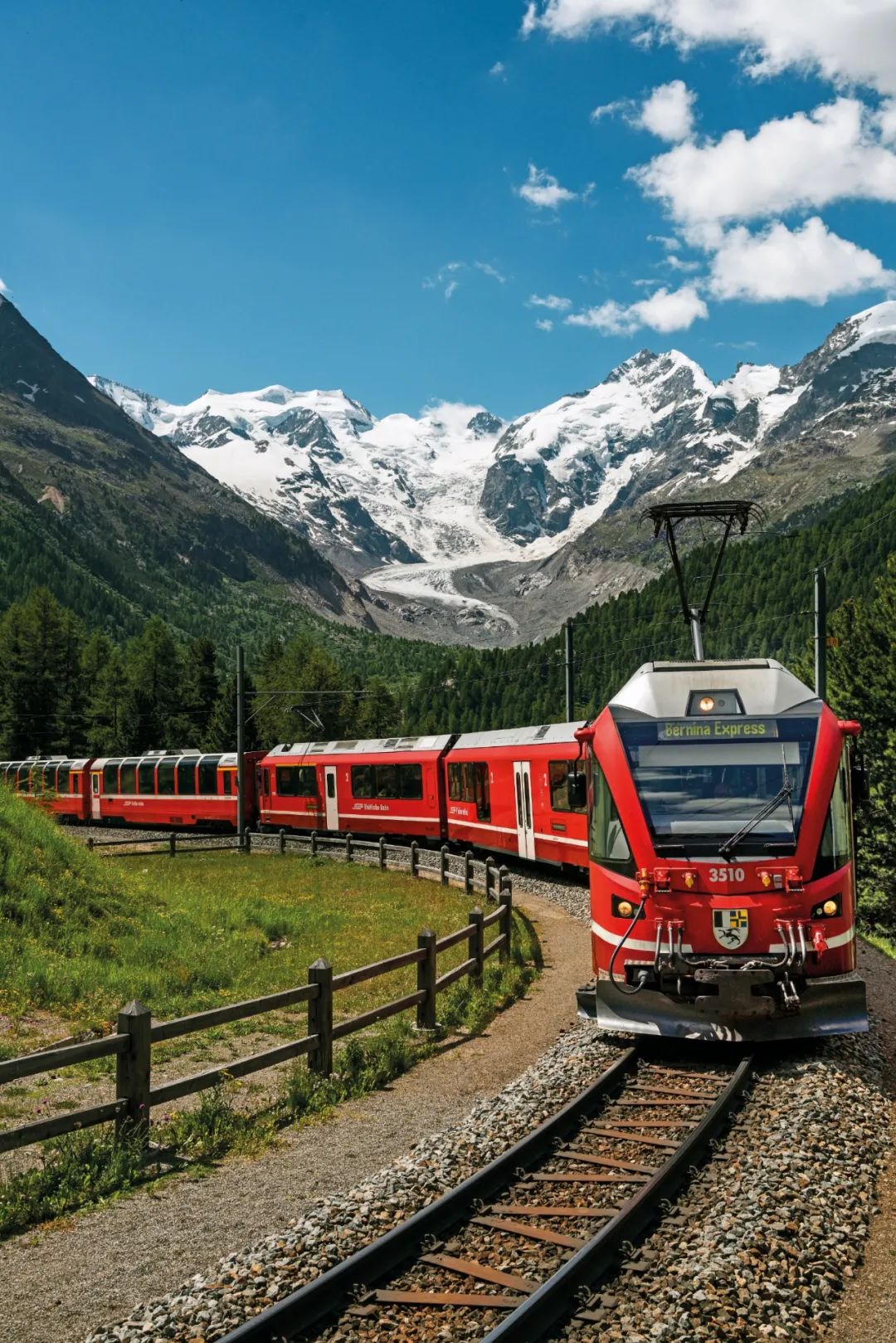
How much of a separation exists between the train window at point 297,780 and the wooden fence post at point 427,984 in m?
30.1

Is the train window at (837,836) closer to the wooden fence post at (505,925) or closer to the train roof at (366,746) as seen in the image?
the wooden fence post at (505,925)

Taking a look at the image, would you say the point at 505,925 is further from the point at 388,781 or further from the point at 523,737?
the point at 388,781

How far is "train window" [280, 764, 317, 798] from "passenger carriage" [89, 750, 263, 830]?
1999 mm

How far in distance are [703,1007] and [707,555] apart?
195365 millimetres

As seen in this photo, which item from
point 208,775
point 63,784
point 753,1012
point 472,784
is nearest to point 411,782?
point 472,784

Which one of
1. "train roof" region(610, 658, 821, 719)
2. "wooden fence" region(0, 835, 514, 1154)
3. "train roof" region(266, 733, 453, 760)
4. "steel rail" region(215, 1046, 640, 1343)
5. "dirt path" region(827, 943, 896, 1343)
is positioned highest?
"train roof" region(610, 658, 821, 719)

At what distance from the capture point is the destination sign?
37.6ft

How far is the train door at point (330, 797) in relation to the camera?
42.0 m

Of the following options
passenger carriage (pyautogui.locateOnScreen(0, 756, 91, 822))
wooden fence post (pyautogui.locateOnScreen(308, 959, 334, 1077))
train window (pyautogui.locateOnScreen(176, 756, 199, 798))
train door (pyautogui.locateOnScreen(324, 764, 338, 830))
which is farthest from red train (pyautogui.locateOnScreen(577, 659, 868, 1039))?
passenger carriage (pyautogui.locateOnScreen(0, 756, 91, 822))

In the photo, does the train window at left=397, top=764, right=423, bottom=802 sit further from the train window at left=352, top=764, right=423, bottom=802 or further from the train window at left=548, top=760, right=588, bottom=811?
the train window at left=548, top=760, right=588, bottom=811

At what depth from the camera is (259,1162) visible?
9047 mm

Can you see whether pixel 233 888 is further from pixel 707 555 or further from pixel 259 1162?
pixel 707 555

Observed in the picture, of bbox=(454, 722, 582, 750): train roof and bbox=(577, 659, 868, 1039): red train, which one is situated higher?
bbox=(454, 722, 582, 750): train roof

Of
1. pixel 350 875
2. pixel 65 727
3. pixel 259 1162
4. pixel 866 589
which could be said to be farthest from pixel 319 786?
pixel 866 589
